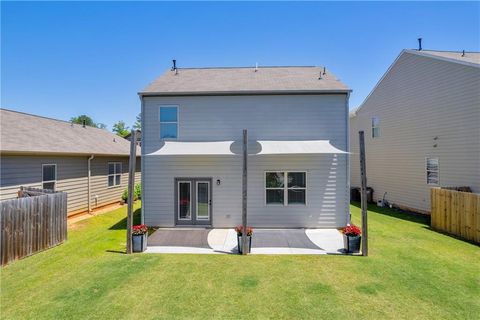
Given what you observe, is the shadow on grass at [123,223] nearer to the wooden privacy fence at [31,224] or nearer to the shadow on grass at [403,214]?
the wooden privacy fence at [31,224]

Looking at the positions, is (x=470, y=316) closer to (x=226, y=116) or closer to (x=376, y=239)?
(x=376, y=239)

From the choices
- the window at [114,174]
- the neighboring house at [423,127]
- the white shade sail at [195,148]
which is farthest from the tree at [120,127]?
the neighboring house at [423,127]

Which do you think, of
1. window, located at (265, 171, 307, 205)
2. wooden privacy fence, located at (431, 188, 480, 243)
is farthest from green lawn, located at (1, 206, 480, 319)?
window, located at (265, 171, 307, 205)

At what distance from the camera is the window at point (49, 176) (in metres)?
12.7

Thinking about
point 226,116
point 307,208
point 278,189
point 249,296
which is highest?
point 226,116

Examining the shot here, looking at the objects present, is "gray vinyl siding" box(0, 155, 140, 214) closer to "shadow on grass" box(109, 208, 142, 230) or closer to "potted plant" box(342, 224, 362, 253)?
"shadow on grass" box(109, 208, 142, 230)

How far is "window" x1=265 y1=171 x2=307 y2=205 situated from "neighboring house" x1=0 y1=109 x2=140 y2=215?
37.7ft

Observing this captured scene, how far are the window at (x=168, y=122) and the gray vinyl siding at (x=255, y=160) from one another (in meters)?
0.25

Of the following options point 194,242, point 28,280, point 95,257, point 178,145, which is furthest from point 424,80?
point 28,280

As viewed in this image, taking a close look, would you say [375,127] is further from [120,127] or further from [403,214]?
[120,127]

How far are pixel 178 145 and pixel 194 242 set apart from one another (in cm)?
454

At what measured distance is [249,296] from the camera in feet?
19.5

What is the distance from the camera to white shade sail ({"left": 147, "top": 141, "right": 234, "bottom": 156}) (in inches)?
418

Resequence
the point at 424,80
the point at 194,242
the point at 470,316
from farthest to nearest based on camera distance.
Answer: the point at 424,80
the point at 194,242
the point at 470,316
